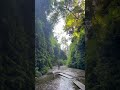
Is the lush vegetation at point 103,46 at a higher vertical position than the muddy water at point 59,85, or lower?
higher

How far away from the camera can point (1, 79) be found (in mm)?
2502

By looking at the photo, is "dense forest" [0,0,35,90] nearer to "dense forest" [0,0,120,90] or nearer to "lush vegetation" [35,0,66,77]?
"dense forest" [0,0,120,90]

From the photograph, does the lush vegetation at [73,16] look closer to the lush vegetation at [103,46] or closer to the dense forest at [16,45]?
the lush vegetation at [103,46]

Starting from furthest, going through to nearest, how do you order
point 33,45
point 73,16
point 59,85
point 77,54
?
point 77,54 → point 73,16 → point 59,85 → point 33,45

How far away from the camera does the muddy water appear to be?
14.0ft

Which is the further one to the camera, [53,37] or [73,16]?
[53,37]

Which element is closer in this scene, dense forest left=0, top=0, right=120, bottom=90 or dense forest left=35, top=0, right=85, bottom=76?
dense forest left=0, top=0, right=120, bottom=90

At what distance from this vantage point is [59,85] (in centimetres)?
451

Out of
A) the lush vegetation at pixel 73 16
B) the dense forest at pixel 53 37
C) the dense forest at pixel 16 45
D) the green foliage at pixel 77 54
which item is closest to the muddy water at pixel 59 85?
the dense forest at pixel 53 37

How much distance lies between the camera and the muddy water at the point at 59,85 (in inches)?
168

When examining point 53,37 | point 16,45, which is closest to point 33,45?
point 16,45

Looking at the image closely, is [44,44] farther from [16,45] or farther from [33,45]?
[16,45]

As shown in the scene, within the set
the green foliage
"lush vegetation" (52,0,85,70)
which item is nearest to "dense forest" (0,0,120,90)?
"lush vegetation" (52,0,85,70)

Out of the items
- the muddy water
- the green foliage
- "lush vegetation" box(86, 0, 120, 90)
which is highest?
"lush vegetation" box(86, 0, 120, 90)
